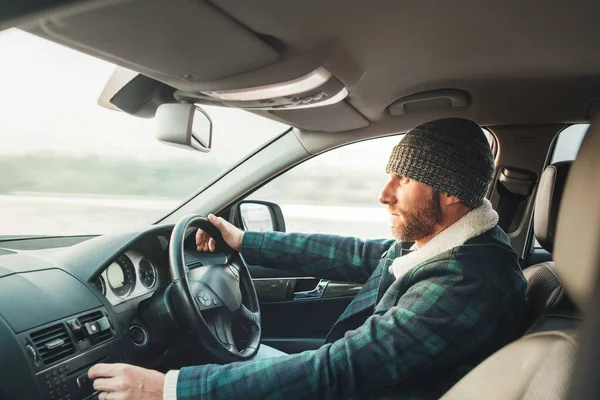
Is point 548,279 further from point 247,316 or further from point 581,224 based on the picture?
point 247,316

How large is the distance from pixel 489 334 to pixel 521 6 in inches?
35.6

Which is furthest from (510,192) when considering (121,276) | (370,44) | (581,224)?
(581,224)

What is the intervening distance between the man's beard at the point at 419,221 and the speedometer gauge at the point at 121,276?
100 cm

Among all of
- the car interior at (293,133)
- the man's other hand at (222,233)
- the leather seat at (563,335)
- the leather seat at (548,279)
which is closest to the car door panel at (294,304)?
the car interior at (293,133)

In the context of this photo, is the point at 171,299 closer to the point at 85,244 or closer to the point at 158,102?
the point at 85,244

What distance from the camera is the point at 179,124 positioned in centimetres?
232

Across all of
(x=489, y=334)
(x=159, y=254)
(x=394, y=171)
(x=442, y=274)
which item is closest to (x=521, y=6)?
(x=394, y=171)

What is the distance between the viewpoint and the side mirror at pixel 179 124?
231 cm

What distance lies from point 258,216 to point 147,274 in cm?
89

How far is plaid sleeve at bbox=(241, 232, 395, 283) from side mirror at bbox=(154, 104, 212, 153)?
0.49 m

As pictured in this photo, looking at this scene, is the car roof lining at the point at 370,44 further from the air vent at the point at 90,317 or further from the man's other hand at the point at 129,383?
the man's other hand at the point at 129,383

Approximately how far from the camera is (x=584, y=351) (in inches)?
30.6

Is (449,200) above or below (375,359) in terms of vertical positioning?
above

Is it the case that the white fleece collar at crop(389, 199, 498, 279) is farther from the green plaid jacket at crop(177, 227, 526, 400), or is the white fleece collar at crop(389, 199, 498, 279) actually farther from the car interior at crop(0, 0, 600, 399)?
the car interior at crop(0, 0, 600, 399)
